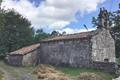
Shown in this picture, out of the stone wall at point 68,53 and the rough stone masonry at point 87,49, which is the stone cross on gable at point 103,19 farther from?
the stone wall at point 68,53

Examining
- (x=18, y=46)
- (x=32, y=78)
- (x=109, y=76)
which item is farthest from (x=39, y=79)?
(x=18, y=46)

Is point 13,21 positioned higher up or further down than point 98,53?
higher up

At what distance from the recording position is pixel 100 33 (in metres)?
39.6

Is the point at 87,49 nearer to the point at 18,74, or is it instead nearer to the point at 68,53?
the point at 68,53

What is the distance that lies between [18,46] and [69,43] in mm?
22037

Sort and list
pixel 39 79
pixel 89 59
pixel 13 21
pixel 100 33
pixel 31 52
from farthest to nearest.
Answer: pixel 13 21 < pixel 31 52 < pixel 100 33 < pixel 89 59 < pixel 39 79

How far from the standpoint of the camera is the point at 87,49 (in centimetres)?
3778

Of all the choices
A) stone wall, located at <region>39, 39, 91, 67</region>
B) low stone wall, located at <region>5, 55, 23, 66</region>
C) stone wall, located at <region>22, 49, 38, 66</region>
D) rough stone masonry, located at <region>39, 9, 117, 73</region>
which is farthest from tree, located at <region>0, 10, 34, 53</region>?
rough stone masonry, located at <region>39, 9, 117, 73</region>

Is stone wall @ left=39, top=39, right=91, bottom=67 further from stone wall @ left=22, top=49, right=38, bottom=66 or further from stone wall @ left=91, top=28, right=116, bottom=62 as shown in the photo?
stone wall @ left=22, top=49, right=38, bottom=66

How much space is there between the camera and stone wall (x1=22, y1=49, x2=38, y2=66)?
151ft

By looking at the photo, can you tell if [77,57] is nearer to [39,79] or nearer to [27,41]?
[39,79]

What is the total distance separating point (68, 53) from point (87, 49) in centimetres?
384

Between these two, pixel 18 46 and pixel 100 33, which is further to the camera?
pixel 18 46

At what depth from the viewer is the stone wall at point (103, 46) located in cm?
3819
